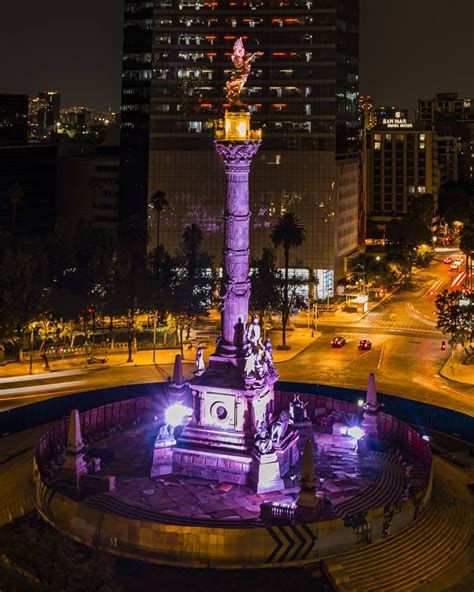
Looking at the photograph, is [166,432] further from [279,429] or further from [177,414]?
[279,429]

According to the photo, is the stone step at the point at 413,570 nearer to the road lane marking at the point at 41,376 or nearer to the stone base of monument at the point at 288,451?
the stone base of monument at the point at 288,451

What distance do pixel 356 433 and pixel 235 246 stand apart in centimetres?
1484

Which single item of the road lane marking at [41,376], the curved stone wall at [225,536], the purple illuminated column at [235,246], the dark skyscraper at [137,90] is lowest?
the curved stone wall at [225,536]

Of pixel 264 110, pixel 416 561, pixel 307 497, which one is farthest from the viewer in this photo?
pixel 264 110

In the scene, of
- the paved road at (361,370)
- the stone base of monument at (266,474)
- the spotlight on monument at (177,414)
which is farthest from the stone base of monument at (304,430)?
the paved road at (361,370)

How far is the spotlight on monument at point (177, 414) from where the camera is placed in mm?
54594

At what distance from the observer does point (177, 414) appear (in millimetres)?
55531

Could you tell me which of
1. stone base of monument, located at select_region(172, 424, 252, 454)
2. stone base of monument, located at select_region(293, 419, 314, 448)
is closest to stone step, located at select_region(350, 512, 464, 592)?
stone base of monument, located at select_region(172, 424, 252, 454)

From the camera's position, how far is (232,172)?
52.4m

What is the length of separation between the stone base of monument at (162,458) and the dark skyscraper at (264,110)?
8221 centimetres

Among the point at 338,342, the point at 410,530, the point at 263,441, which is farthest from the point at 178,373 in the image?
the point at 338,342

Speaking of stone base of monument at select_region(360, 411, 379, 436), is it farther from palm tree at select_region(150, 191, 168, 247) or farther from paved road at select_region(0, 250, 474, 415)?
palm tree at select_region(150, 191, 168, 247)

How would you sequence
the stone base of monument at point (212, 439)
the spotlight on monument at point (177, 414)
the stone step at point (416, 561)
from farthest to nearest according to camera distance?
the spotlight on monument at point (177, 414), the stone base of monument at point (212, 439), the stone step at point (416, 561)

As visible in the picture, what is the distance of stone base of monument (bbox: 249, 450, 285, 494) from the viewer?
47.4 metres
